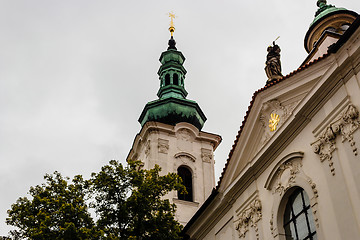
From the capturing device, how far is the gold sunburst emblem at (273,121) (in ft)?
45.5

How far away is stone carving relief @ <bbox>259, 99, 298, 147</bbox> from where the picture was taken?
13.6m

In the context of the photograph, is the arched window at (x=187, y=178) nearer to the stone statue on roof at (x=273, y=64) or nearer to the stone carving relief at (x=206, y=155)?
the stone carving relief at (x=206, y=155)

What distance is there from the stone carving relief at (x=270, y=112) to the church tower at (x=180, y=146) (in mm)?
9727

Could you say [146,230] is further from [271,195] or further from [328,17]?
[328,17]

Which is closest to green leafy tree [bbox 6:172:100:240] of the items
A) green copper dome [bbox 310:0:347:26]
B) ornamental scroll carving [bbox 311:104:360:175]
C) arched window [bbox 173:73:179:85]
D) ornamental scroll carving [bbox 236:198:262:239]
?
ornamental scroll carving [bbox 236:198:262:239]

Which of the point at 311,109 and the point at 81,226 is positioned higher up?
the point at 311,109

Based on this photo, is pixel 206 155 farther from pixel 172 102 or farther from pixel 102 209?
pixel 102 209

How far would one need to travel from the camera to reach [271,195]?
13.3 meters

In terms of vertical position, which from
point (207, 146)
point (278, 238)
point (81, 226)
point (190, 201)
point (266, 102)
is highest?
point (207, 146)

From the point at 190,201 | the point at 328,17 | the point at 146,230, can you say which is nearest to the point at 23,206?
the point at 146,230

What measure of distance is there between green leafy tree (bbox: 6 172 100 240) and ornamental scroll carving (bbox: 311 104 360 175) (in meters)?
5.88

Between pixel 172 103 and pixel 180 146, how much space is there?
339cm

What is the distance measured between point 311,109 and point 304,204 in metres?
2.20

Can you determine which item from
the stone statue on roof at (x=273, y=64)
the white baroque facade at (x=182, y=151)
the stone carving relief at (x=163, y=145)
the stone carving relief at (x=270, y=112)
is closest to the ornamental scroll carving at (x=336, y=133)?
the stone carving relief at (x=270, y=112)
